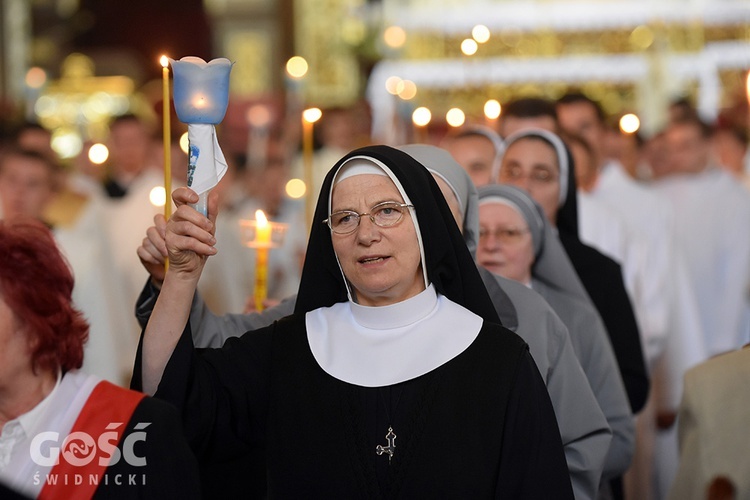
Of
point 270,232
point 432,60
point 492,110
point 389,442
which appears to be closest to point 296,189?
point 492,110

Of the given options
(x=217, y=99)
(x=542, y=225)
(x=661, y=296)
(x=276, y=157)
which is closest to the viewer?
(x=217, y=99)

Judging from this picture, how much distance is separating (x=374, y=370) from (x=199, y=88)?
0.81 m

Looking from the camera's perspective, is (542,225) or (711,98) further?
(711,98)

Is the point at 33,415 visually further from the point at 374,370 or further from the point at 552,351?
the point at 552,351

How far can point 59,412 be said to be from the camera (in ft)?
10.2

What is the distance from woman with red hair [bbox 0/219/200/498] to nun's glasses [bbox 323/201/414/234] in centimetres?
64

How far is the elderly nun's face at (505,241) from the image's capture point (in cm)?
458

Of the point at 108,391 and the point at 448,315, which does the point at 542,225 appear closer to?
the point at 448,315

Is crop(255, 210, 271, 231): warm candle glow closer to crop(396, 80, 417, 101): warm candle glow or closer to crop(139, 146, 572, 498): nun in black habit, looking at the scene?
crop(139, 146, 572, 498): nun in black habit

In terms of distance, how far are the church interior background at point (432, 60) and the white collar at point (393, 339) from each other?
710cm

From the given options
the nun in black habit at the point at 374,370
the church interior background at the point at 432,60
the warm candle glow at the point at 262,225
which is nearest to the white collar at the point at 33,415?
the nun in black habit at the point at 374,370

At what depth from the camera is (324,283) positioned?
11.5 ft

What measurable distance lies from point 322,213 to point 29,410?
0.87 meters

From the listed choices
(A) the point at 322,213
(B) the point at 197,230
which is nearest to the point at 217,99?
(B) the point at 197,230
